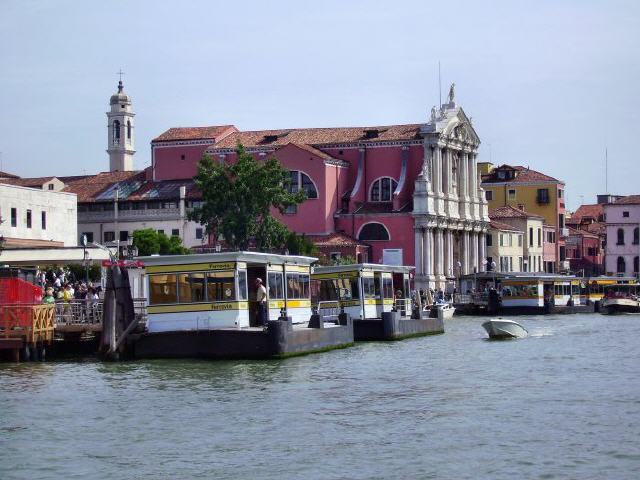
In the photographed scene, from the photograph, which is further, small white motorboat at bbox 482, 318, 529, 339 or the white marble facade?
the white marble facade

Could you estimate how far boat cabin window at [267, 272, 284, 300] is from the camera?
126 ft

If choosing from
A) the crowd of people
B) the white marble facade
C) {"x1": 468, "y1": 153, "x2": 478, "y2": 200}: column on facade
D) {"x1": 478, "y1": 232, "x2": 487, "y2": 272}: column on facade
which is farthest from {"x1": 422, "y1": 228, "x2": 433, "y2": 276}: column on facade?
the crowd of people

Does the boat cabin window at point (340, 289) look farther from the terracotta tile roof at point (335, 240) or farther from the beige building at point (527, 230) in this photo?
the beige building at point (527, 230)

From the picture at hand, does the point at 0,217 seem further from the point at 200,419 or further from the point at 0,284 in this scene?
the point at 200,419

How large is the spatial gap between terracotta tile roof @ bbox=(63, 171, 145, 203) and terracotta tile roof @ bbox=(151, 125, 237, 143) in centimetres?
356

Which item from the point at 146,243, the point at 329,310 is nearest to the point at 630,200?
the point at 146,243

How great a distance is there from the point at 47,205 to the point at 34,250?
2050cm

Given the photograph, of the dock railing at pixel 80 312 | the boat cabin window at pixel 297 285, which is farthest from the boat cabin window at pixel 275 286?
the dock railing at pixel 80 312

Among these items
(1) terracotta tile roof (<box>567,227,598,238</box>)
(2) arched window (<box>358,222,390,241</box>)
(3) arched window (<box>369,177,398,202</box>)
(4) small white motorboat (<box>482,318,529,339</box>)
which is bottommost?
(4) small white motorboat (<box>482,318,529,339</box>)

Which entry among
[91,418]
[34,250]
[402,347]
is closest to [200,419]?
[91,418]

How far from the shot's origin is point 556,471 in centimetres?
1975

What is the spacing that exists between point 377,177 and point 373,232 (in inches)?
161

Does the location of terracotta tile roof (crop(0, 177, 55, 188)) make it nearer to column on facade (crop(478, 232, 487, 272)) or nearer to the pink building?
the pink building

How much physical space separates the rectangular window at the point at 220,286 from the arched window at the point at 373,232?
50.3 metres
